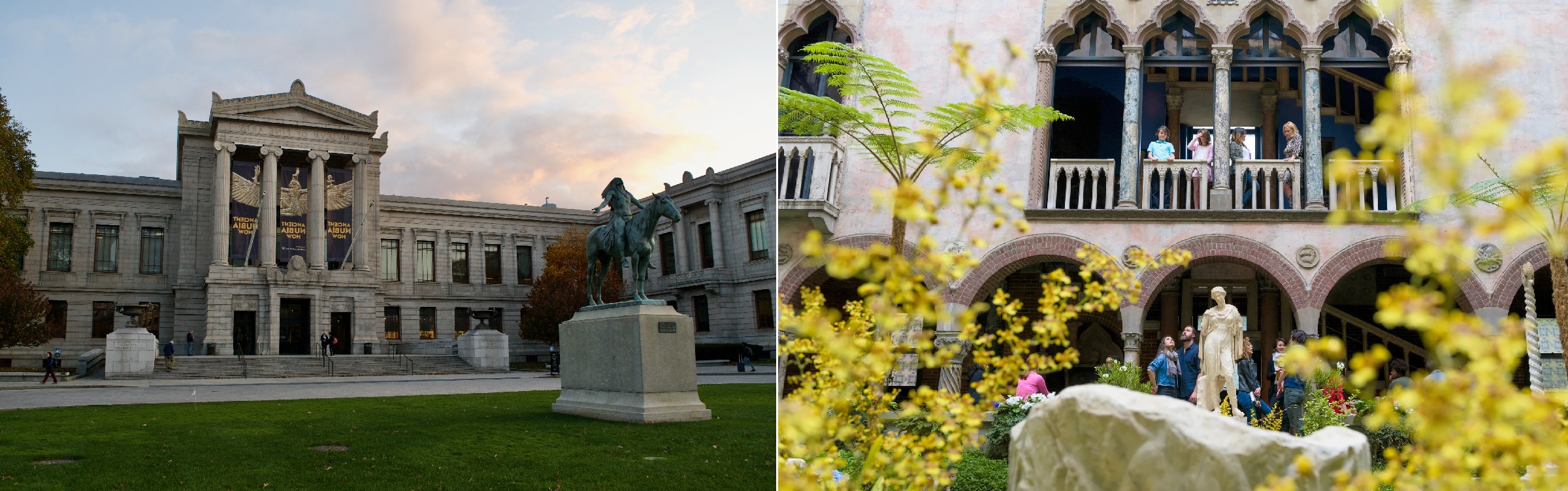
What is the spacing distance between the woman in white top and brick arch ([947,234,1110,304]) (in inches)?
67.9

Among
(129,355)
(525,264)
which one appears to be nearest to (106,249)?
(525,264)

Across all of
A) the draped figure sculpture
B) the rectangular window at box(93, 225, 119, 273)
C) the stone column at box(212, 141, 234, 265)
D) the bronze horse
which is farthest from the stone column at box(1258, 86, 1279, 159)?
the rectangular window at box(93, 225, 119, 273)

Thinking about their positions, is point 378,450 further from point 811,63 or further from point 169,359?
point 169,359

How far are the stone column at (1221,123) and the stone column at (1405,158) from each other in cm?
192

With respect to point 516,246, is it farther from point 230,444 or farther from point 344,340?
point 230,444

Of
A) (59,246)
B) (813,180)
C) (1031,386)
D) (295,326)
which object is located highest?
(59,246)

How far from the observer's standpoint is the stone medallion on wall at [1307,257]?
14648 mm

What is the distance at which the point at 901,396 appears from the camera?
49.1 feet

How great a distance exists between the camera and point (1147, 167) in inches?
596

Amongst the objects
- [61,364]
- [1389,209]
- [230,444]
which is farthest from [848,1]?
[61,364]

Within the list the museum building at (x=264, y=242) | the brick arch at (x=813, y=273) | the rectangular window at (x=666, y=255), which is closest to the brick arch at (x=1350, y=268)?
the brick arch at (x=813, y=273)

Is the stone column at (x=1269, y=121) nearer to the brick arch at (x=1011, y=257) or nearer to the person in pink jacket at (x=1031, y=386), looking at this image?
the brick arch at (x=1011, y=257)

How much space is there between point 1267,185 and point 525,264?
46109 mm

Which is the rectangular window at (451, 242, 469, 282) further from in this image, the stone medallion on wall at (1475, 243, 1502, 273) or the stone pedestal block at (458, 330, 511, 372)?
the stone medallion on wall at (1475, 243, 1502, 273)
